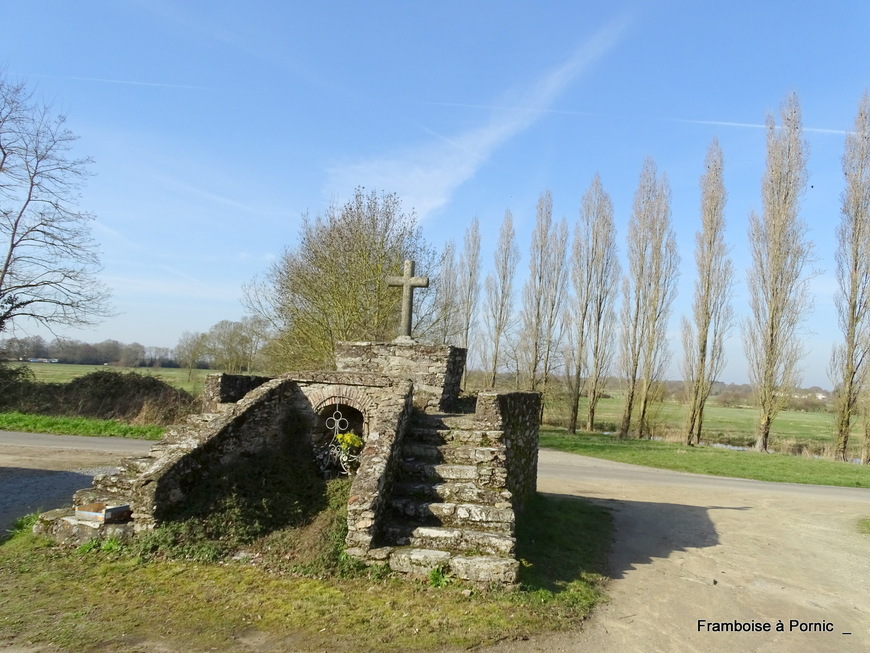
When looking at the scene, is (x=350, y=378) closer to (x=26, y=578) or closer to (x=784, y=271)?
(x=26, y=578)

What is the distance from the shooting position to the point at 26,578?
5.29 meters

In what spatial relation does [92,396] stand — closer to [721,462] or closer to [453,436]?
[453,436]

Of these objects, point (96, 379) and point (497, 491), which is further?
point (96, 379)

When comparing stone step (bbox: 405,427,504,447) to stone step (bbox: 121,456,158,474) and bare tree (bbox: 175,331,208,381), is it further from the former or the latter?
bare tree (bbox: 175,331,208,381)

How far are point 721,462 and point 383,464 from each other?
1793 cm

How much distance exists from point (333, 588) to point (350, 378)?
319cm

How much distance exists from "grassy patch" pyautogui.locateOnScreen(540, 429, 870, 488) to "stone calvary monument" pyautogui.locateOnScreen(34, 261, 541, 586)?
12.3 meters

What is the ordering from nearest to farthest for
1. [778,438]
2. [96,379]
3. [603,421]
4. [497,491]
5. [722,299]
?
[497,491] → [96,379] → [722,299] → [778,438] → [603,421]

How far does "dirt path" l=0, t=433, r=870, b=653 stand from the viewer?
5109 millimetres

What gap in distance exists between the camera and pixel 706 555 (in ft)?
25.9

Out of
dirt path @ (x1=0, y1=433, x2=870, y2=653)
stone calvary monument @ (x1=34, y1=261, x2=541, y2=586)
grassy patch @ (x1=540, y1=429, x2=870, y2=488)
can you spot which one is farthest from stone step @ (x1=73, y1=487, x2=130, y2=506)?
grassy patch @ (x1=540, y1=429, x2=870, y2=488)

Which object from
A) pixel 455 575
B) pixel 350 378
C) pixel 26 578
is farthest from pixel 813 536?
pixel 26 578

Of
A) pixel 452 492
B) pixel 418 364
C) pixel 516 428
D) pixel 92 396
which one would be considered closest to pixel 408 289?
pixel 418 364

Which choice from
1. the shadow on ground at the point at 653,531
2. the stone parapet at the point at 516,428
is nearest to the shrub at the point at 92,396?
the stone parapet at the point at 516,428
